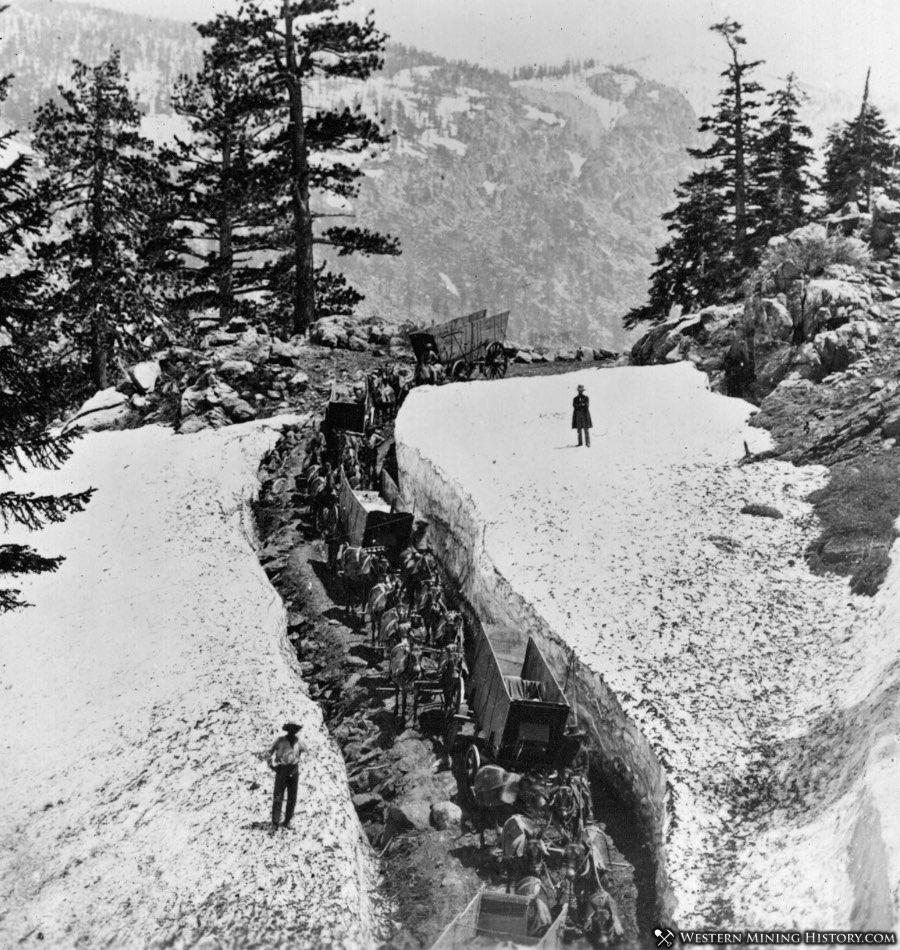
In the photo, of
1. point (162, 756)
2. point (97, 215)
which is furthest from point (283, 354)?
point (162, 756)

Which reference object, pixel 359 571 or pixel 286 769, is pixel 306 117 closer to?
pixel 359 571

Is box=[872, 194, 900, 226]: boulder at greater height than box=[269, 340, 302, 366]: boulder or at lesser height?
greater

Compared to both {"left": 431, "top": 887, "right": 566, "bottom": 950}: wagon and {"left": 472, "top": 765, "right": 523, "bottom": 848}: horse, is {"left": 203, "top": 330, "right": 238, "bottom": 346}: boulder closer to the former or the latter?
{"left": 472, "top": 765, "right": 523, "bottom": 848}: horse

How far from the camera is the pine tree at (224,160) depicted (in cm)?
3634

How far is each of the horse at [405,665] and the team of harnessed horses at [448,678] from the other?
0.02 metres

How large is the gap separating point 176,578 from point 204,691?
4.70 metres

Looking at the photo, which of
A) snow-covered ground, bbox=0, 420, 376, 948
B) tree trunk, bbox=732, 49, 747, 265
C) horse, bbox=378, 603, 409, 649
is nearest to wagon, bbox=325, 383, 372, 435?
snow-covered ground, bbox=0, 420, 376, 948

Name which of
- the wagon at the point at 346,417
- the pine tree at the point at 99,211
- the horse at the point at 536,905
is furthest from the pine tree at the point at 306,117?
the horse at the point at 536,905

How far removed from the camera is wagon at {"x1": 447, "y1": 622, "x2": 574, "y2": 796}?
528 inches

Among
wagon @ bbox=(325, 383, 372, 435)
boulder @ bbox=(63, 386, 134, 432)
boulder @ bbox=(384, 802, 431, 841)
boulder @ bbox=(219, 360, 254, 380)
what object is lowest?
boulder @ bbox=(384, 802, 431, 841)

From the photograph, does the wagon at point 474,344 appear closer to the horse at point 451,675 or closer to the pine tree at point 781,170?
the pine tree at point 781,170

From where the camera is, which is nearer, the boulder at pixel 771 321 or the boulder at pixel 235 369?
the boulder at pixel 771 321

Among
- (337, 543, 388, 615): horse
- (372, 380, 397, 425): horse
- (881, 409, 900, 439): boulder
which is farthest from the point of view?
(372, 380, 397, 425): horse

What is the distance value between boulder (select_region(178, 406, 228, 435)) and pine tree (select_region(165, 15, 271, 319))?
9.91 meters
